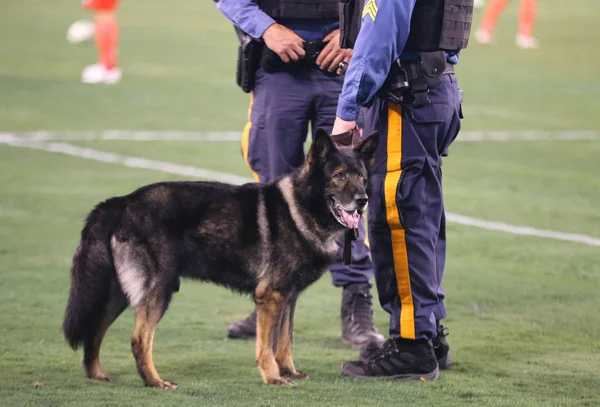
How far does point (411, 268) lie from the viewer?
5.61 m

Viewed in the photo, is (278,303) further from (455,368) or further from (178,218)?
(455,368)

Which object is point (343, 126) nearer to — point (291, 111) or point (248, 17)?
point (291, 111)

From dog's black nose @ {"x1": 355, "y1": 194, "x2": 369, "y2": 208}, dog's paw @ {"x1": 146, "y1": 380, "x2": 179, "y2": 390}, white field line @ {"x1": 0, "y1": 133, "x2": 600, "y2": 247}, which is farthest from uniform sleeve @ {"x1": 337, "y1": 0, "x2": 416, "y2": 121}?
white field line @ {"x1": 0, "y1": 133, "x2": 600, "y2": 247}

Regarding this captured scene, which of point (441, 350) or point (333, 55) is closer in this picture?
point (441, 350)

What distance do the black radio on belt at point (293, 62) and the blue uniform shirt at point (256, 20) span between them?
0.29ft

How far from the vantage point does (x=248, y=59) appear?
21.4 feet

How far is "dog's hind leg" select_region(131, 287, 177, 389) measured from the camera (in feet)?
17.9

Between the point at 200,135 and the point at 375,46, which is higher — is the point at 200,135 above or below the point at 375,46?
below

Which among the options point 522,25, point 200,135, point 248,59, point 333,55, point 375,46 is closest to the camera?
point 375,46

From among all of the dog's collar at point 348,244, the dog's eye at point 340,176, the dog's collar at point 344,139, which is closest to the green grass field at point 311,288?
the dog's collar at point 348,244

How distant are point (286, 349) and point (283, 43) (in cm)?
158

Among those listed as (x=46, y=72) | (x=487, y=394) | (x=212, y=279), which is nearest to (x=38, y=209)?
(x=212, y=279)

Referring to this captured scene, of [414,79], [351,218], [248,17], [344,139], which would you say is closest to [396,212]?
[351,218]

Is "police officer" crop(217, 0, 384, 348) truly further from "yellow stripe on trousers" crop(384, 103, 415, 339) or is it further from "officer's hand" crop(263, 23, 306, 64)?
"yellow stripe on trousers" crop(384, 103, 415, 339)
